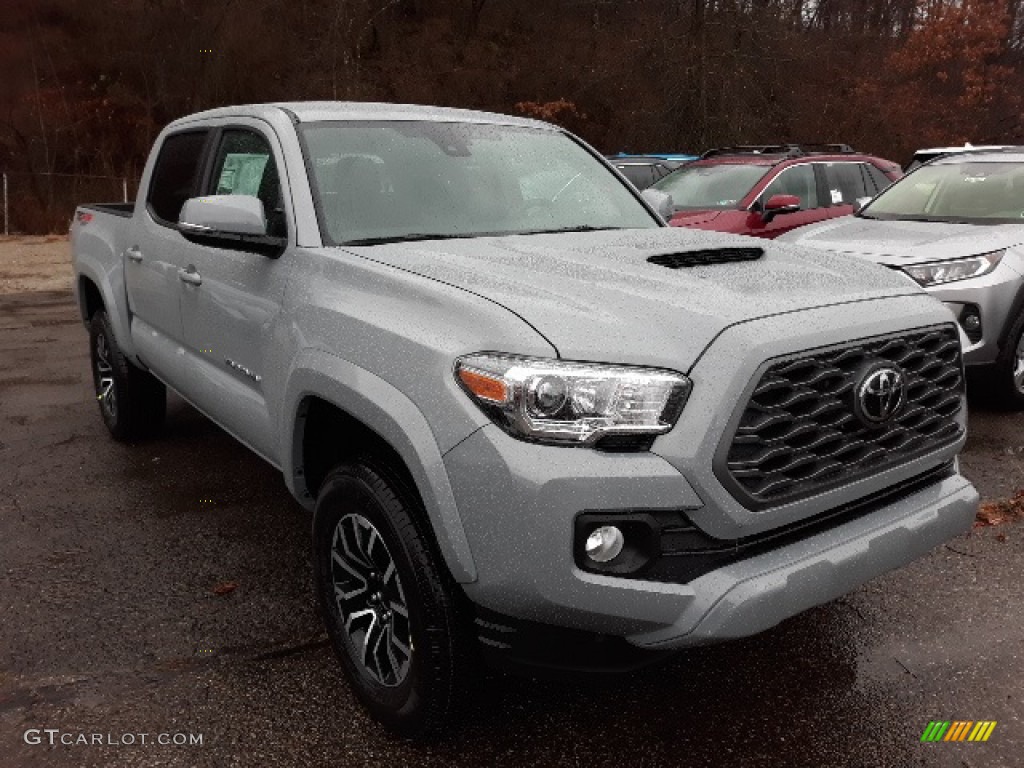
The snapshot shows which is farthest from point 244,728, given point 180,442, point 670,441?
point 180,442

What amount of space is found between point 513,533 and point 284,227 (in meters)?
1.66

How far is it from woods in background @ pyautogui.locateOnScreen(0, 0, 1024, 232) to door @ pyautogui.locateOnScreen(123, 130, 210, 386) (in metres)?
20.7

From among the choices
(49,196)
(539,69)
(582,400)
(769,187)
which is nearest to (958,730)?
(582,400)

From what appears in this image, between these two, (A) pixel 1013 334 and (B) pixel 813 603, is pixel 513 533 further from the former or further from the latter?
(A) pixel 1013 334

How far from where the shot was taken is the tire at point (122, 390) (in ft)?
17.7

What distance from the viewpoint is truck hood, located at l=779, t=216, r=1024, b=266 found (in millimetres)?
5891

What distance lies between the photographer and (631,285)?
8.80 feet

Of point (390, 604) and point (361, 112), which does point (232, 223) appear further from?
point (390, 604)

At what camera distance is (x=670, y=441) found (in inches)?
89.0

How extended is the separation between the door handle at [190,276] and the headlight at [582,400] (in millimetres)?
2080

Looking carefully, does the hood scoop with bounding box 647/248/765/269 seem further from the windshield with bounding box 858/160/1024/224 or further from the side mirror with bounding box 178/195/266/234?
the windshield with bounding box 858/160/1024/224

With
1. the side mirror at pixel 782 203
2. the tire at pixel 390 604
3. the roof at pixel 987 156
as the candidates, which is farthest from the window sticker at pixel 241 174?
the roof at pixel 987 156

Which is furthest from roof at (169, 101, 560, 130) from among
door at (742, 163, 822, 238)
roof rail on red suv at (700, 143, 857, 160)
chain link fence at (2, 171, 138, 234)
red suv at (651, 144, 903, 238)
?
chain link fence at (2, 171, 138, 234)

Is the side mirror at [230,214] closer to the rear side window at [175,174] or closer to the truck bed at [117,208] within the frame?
the rear side window at [175,174]
